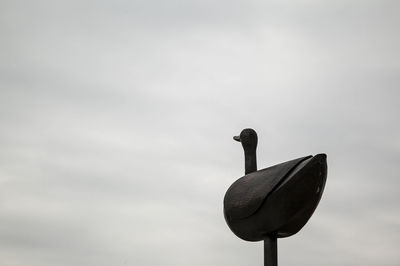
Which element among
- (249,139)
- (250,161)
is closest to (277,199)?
(250,161)

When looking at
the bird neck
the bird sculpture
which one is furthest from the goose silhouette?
the bird neck

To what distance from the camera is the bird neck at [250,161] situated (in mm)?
8320

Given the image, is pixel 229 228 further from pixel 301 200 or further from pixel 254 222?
pixel 301 200

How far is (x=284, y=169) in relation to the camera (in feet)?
24.1

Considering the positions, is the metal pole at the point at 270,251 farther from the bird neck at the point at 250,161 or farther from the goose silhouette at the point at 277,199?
the bird neck at the point at 250,161

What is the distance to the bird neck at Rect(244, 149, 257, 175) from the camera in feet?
27.3

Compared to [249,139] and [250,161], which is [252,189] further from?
[249,139]

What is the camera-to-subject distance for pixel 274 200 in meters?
7.20

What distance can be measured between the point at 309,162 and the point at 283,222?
0.75 metres

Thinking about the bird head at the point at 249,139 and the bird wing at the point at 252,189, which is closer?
the bird wing at the point at 252,189

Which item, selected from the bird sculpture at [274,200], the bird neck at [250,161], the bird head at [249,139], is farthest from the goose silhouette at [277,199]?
the bird head at [249,139]

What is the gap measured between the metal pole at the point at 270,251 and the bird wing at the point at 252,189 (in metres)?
0.43

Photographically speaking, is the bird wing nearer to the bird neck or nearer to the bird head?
the bird neck

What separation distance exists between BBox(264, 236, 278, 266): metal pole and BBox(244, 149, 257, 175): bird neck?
1091mm
